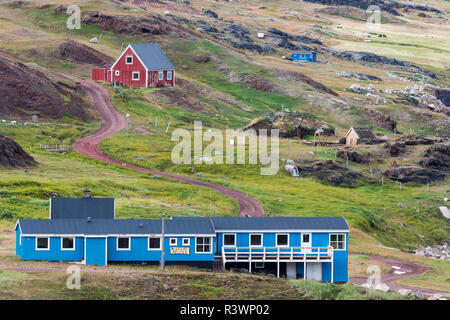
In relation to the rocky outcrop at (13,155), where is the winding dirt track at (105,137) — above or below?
below

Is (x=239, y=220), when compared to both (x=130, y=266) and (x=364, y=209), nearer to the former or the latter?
(x=130, y=266)

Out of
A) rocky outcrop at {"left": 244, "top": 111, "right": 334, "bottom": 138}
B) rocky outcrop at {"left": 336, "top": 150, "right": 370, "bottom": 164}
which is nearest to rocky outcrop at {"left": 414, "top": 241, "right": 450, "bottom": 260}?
rocky outcrop at {"left": 336, "top": 150, "right": 370, "bottom": 164}

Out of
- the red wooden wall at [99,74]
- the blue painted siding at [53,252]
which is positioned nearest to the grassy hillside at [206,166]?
the red wooden wall at [99,74]

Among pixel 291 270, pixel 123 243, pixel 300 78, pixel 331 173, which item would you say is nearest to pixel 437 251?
pixel 331 173

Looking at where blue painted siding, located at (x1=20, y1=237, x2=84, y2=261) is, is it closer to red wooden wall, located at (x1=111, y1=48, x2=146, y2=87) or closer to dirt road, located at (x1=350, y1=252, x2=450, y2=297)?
dirt road, located at (x1=350, y1=252, x2=450, y2=297)

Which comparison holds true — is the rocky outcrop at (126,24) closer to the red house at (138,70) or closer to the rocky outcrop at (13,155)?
the red house at (138,70)

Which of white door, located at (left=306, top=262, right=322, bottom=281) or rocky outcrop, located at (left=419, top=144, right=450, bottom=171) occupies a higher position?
white door, located at (left=306, top=262, right=322, bottom=281)
